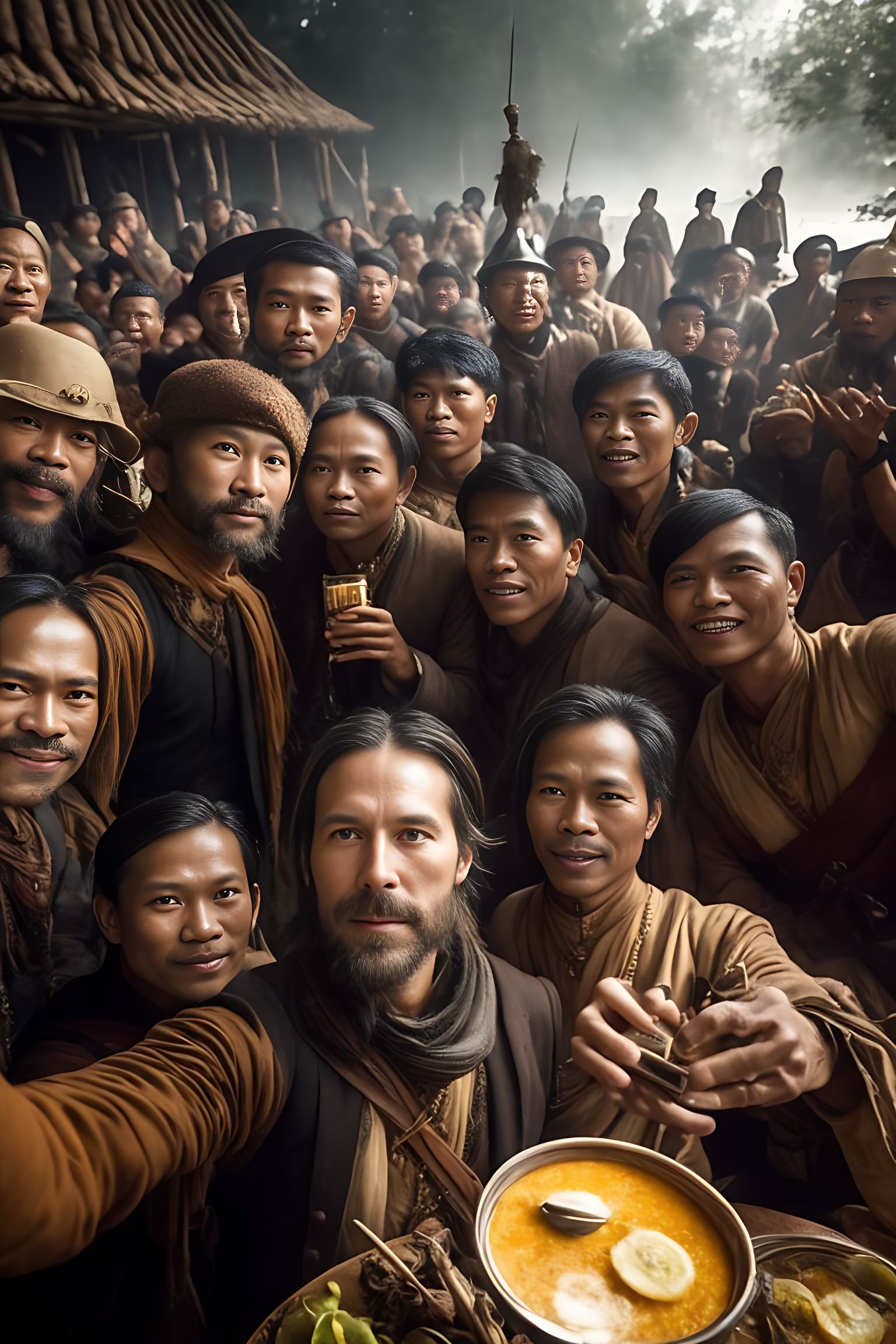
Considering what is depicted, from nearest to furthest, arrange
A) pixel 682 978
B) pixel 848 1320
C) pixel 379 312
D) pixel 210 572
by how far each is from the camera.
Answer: pixel 848 1320 → pixel 682 978 → pixel 210 572 → pixel 379 312

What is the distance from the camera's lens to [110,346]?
354 centimetres

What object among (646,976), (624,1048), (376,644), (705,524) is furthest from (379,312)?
(624,1048)

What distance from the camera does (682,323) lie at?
3883 millimetres

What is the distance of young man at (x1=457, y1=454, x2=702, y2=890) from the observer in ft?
11.1

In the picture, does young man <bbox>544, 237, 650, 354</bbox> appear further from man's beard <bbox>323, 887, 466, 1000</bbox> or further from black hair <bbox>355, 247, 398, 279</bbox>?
man's beard <bbox>323, 887, 466, 1000</bbox>

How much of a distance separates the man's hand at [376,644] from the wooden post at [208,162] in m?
1.83

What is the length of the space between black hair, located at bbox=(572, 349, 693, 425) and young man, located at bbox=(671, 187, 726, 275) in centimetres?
60

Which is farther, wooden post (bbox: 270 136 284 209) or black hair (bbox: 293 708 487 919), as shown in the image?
wooden post (bbox: 270 136 284 209)

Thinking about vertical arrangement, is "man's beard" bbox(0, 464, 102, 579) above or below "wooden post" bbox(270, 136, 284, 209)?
below

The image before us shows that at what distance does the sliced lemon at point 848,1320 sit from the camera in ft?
8.80

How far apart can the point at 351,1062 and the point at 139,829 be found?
1.00 metres

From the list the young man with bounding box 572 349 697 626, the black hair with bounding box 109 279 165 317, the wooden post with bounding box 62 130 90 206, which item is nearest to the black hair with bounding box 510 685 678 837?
the young man with bounding box 572 349 697 626

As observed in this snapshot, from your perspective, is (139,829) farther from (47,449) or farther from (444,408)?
(444,408)

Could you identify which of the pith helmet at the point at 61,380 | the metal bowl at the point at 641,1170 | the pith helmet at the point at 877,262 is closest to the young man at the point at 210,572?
the pith helmet at the point at 61,380
